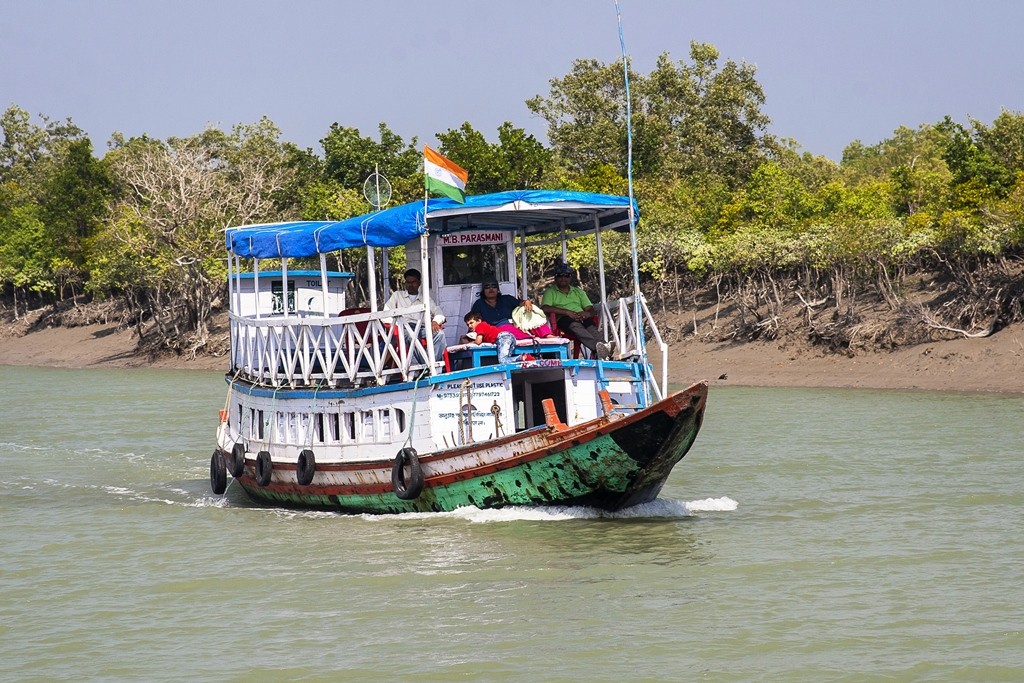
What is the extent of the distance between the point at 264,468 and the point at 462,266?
362 cm

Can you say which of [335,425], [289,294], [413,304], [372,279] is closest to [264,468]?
[335,425]

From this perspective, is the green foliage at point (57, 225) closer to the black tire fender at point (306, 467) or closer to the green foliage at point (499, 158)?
the green foliage at point (499, 158)

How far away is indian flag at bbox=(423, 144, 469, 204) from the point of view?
1406 cm

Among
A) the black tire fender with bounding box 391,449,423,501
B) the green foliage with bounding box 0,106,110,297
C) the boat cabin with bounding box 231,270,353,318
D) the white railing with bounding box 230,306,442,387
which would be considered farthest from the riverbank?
the green foliage with bounding box 0,106,110,297

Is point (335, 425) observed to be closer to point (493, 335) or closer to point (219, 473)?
point (493, 335)

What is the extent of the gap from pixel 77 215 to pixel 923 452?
46552 millimetres

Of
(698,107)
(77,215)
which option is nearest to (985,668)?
(698,107)

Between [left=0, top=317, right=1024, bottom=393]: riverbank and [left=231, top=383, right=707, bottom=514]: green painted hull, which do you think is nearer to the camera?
[left=231, top=383, right=707, bottom=514]: green painted hull

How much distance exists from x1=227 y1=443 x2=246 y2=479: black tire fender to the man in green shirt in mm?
4645

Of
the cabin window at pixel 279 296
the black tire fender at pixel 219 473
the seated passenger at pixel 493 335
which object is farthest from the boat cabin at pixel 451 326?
the cabin window at pixel 279 296

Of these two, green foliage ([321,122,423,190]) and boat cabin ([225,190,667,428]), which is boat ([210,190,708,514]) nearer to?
boat cabin ([225,190,667,428])

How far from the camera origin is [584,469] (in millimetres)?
13625

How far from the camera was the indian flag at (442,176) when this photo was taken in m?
14.1

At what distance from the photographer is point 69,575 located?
13273 millimetres
